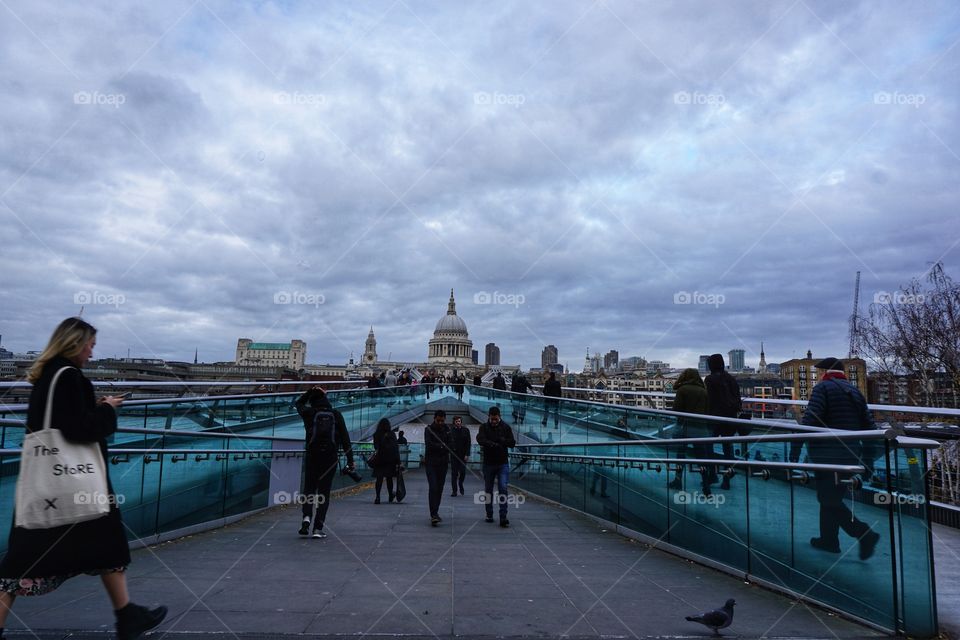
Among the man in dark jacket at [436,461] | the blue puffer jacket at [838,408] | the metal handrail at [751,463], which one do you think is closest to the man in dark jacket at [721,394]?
the metal handrail at [751,463]

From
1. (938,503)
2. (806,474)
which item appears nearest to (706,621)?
(806,474)

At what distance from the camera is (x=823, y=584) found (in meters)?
5.11

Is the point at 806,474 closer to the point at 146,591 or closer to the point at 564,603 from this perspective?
the point at 564,603

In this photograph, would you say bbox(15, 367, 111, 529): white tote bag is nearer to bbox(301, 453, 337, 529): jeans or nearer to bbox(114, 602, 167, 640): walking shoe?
bbox(114, 602, 167, 640): walking shoe

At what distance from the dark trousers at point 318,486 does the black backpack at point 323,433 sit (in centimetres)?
10

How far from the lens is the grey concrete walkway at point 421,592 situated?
4336mm

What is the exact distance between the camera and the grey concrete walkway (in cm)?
434

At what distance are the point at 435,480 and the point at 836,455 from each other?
5766 mm

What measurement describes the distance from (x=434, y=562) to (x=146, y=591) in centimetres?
252

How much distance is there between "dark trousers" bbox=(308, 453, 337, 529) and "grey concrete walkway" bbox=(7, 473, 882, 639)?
1.07 feet

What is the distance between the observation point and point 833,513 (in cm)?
511

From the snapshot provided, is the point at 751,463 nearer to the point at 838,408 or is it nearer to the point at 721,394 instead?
the point at 838,408

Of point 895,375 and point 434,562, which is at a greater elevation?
point 895,375

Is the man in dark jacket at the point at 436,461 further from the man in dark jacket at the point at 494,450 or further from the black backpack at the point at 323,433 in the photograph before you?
the black backpack at the point at 323,433
